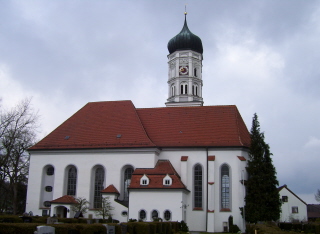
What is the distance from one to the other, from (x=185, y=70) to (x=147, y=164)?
2093cm

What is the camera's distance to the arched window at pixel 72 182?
148 ft

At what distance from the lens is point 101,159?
44.5m

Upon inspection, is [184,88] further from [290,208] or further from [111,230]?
[111,230]

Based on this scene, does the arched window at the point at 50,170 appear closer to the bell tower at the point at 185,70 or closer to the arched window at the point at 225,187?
the arched window at the point at 225,187

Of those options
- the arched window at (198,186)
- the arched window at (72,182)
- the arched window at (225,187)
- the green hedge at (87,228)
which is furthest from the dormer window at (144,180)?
the arched window at (72,182)

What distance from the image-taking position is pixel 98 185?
147 feet

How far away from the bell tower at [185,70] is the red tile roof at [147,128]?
9835 mm

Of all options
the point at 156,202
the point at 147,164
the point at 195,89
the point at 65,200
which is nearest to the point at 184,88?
A: the point at 195,89

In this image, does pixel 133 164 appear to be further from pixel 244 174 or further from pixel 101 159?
pixel 244 174

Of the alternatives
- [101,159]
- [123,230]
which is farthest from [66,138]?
[123,230]

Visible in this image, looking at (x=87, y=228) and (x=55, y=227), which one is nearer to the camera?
(x=55, y=227)

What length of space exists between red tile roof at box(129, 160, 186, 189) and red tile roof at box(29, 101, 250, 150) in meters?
2.59

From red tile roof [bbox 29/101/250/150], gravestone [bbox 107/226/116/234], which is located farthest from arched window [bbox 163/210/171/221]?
gravestone [bbox 107/226/116/234]

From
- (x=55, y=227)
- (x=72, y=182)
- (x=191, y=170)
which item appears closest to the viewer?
(x=55, y=227)
